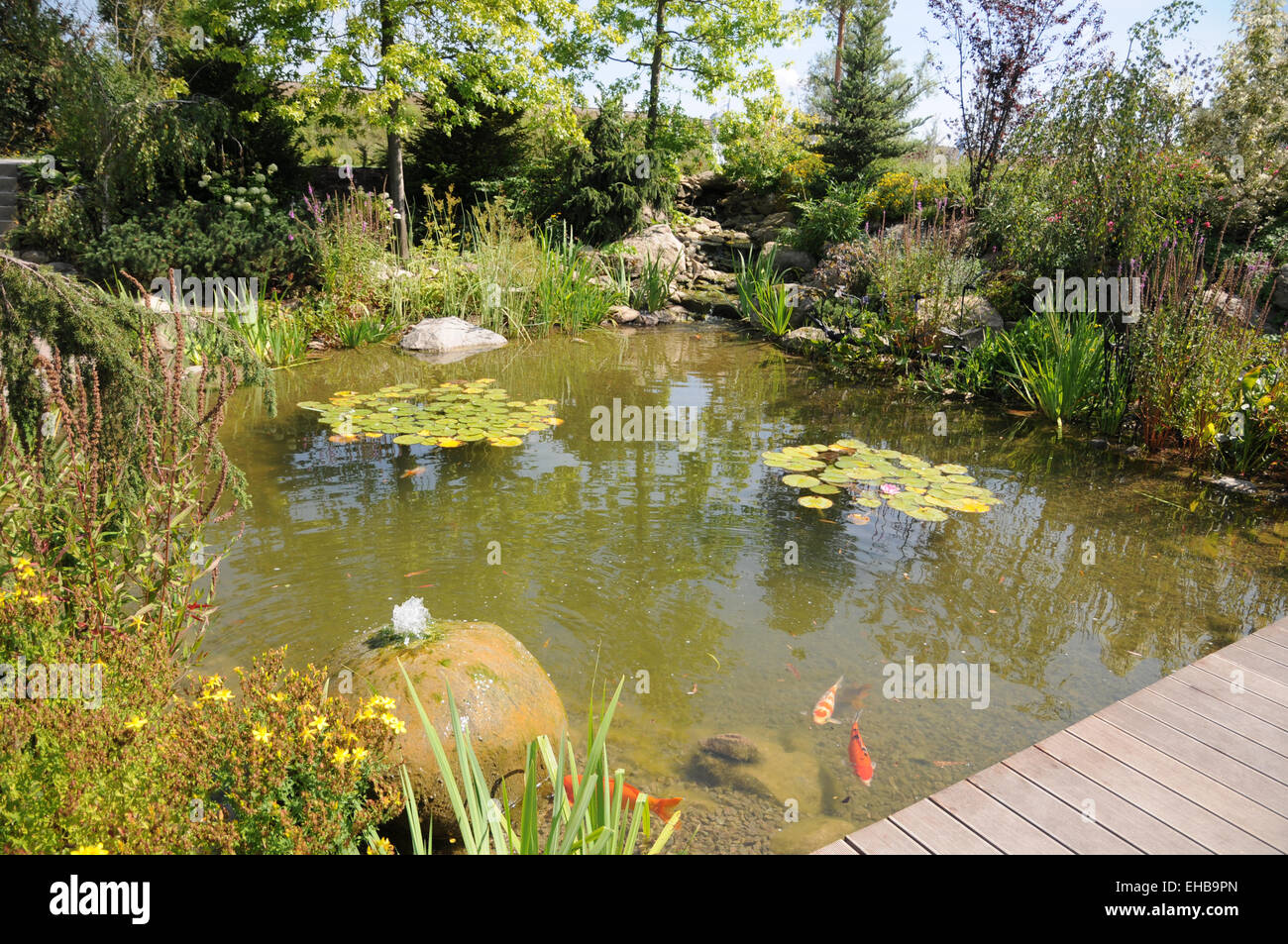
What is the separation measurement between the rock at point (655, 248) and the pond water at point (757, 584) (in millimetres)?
6892

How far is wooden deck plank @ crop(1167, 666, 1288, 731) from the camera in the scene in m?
2.83

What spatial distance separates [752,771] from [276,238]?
9.68 meters

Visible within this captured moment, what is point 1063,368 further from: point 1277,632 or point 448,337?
point 448,337

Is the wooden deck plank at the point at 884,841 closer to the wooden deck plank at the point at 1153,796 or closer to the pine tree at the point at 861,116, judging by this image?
the wooden deck plank at the point at 1153,796

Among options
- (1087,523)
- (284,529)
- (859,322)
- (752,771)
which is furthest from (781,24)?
(752,771)

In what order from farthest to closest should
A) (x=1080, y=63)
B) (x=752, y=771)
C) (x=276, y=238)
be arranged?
(x=1080, y=63) → (x=276, y=238) → (x=752, y=771)

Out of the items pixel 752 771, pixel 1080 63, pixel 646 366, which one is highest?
pixel 1080 63

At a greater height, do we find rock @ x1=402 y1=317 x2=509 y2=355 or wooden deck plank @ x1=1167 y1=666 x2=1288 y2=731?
rock @ x1=402 y1=317 x2=509 y2=355

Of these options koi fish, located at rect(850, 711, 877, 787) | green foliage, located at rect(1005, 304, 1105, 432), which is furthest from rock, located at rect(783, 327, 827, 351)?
koi fish, located at rect(850, 711, 877, 787)

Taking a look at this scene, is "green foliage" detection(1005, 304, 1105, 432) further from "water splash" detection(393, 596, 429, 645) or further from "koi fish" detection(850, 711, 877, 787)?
"water splash" detection(393, 596, 429, 645)

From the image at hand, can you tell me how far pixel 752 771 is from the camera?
281 centimetres

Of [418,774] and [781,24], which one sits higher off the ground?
[781,24]

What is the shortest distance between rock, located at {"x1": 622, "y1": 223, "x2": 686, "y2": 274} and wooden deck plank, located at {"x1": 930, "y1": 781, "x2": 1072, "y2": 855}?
36.2ft
